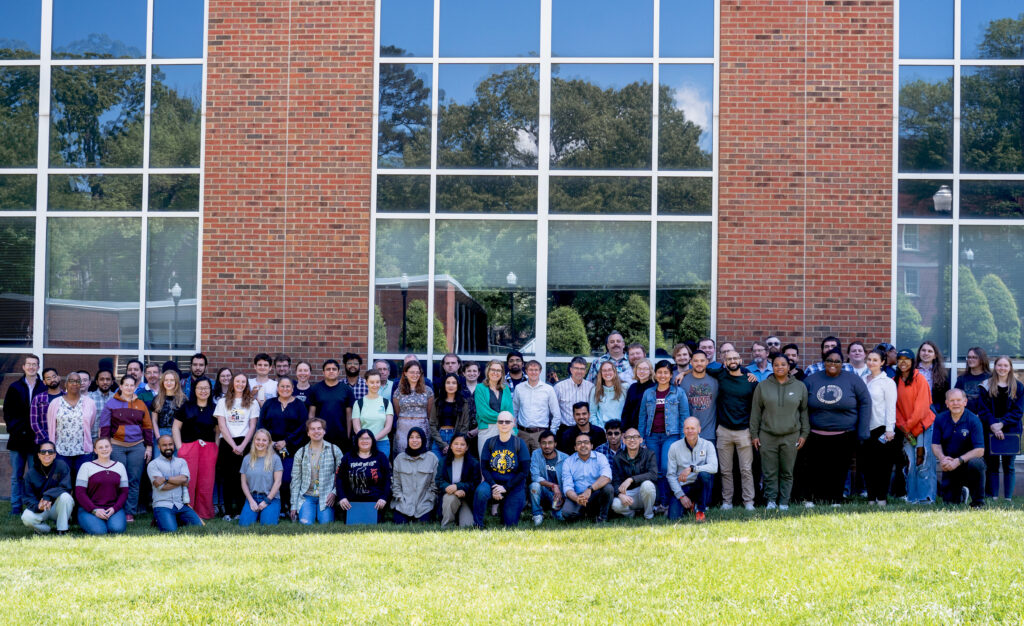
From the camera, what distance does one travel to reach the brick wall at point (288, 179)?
12742 millimetres

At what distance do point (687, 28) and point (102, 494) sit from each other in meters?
8.69

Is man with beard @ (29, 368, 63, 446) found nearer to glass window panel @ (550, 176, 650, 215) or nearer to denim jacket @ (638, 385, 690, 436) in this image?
glass window panel @ (550, 176, 650, 215)

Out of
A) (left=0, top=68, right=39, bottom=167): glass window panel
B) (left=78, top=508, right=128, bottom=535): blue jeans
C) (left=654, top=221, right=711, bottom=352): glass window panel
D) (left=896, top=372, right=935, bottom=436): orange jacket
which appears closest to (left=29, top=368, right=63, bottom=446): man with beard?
(left=78, top=508, right=128, bottom=535): blue jeans

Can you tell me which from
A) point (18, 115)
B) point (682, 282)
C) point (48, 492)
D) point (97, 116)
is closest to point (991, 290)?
point (682, 282)

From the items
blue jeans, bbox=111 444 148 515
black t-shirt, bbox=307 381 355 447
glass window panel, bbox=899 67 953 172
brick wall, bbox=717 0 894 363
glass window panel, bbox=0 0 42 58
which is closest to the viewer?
blue jeans, bbox=111 444 148 515

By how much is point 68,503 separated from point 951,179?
35.1 feet

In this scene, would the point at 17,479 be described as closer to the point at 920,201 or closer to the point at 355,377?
the point at 355,377

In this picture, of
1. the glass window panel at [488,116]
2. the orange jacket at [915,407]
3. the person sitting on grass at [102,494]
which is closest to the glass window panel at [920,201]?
the orange jacket at [915,407]

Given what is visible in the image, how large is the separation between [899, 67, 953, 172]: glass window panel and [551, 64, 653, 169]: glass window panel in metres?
3.10

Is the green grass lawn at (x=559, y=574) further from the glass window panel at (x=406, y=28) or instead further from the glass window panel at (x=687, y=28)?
the glass window panel at (x=406, y=28)

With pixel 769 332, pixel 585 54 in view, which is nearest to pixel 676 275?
pixel 769 332

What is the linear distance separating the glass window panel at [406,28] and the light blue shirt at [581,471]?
5715mm

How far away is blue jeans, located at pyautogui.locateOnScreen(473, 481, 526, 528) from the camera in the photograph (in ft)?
33.7

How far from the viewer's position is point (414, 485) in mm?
10672
